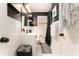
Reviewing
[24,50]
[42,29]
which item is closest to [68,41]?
[42,29]

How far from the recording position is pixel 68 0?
Result: 42.4 inches

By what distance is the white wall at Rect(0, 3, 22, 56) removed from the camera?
1.06 m

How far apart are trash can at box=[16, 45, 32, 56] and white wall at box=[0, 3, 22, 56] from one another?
5cm

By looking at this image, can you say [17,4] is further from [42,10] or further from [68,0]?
[68,0]

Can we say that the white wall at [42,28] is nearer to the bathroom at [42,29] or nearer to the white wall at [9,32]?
the bathroom at [42,29]

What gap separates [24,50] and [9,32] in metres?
0.28

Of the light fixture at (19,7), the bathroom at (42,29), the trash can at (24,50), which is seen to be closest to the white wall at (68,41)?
the bathroom at (42,29)

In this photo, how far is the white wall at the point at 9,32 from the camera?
3.48 feet

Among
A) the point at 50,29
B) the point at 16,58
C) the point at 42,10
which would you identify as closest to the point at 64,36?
the point at 50,29

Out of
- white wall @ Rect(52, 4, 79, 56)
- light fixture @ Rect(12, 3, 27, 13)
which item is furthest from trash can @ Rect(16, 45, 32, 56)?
light fixture @ Rect(12, 3, 27, 13)

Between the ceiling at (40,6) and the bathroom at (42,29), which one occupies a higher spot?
the ceiling at (40,6)

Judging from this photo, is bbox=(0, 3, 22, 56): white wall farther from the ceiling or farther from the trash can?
the ceiling

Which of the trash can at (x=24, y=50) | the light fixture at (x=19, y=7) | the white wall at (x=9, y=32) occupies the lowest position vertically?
the trash can at (x=24, y=50)

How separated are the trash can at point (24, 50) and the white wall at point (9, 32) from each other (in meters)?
0.05
